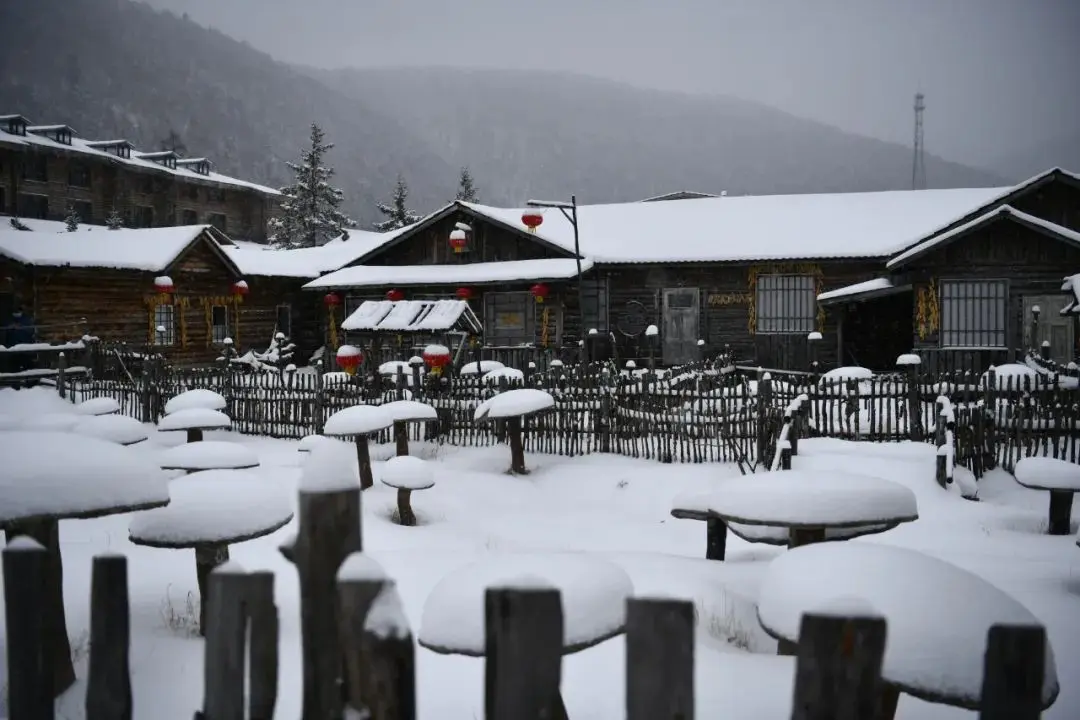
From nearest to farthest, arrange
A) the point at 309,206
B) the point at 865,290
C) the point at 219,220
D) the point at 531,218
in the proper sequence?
the point at 865,290, the point at 531,218, the point at 309,206, the point at 219,220

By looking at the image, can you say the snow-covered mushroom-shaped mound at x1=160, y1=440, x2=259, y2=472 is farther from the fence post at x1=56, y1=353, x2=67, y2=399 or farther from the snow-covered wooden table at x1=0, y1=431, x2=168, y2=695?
the fence post at x1=56, y1=353, x2=67, y2=399

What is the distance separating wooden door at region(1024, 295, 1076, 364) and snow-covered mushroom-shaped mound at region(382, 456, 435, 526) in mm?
16513

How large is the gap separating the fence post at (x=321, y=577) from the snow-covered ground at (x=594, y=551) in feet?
3.95

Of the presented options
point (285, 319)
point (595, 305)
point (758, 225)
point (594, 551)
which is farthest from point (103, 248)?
point (594, 551)

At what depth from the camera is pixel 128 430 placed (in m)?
10.0

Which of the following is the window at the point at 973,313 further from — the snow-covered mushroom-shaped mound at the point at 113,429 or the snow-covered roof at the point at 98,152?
the snow-covered roof at the point at 98,152

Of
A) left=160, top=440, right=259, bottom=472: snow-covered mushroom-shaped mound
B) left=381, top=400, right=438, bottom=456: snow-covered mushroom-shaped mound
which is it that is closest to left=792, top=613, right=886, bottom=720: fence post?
left=160, top=440, right=259, bottom=472: snow-covered mushroom-shaped mound

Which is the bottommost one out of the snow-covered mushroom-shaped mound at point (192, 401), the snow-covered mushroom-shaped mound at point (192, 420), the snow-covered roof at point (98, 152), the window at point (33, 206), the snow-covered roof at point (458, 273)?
the snow-covered mushroom-shaped mound at point (192, 420)

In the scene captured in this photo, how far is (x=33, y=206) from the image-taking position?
44844 mm

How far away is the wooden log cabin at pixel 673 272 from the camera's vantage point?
23047mm

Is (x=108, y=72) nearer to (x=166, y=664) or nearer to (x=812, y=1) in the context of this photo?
(x=812, y=1)

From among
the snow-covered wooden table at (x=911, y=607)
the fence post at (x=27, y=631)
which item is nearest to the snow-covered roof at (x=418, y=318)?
the snow-covered wooden table at (x=911, y=607)

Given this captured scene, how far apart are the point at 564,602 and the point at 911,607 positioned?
1.28 m

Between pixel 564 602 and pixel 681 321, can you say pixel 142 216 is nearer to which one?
pixel 681 321
